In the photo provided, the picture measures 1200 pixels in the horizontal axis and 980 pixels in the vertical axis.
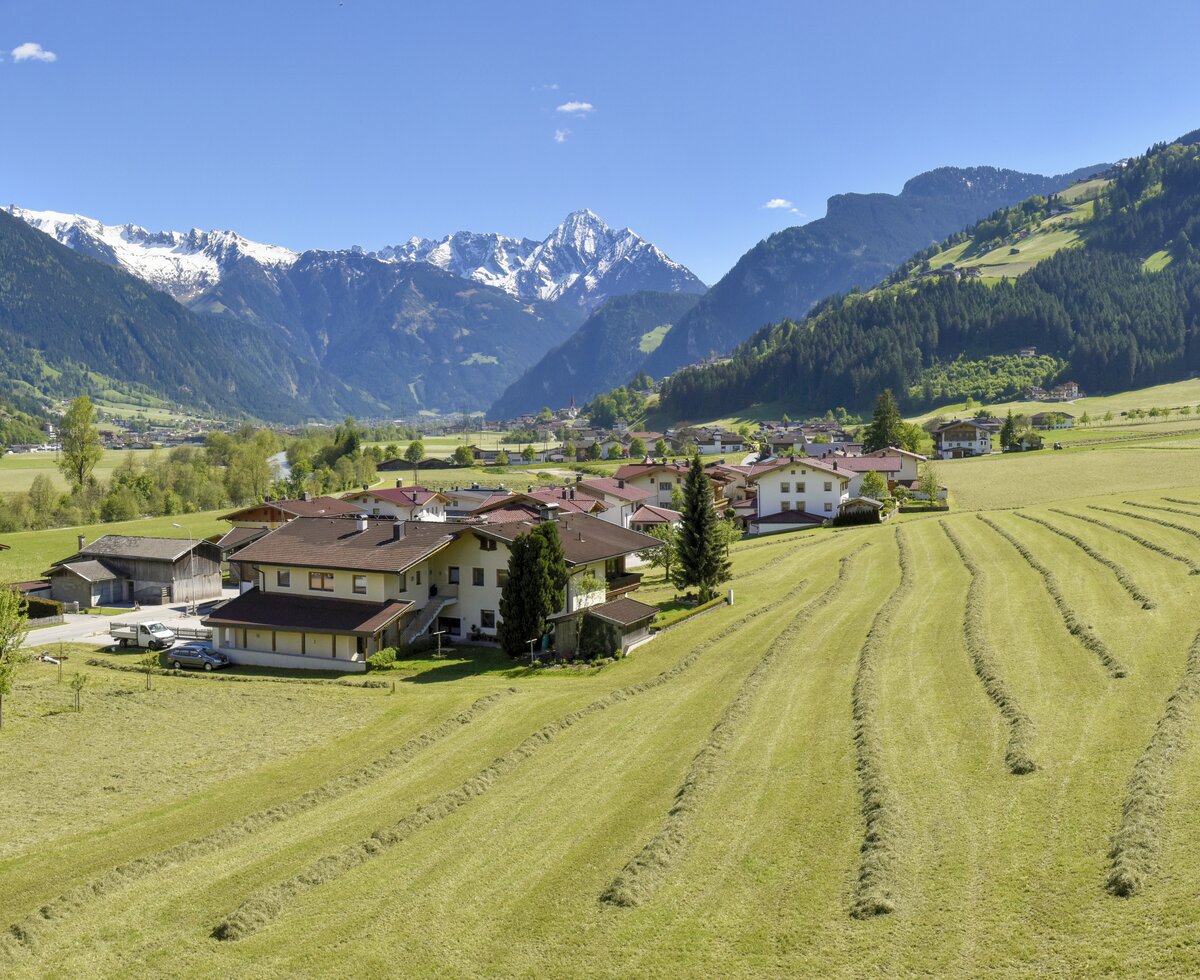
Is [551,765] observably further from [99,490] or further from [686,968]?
[99,490]

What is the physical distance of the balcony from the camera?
180 ft

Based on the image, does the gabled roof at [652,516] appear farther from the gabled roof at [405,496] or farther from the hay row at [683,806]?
the hay row at [683,806]

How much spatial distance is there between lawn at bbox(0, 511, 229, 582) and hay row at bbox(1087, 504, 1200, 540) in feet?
247

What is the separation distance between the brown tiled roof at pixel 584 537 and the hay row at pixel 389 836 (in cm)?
1614

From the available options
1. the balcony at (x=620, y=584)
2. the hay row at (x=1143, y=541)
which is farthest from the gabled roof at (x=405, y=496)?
the hay row at (x=1143, y=541)

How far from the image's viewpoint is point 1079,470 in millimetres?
106938

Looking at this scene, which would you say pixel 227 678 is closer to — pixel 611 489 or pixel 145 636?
pixel 145 636

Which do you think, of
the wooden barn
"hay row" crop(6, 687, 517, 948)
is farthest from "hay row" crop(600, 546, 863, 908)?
the wooden barn

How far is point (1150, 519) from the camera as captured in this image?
61.5 metres

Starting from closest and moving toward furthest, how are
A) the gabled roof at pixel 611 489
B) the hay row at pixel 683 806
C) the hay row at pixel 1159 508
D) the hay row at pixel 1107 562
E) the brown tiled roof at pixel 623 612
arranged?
the hay row at pixel 683 806 → the hay row at pixel 1107 562 → the brown tiled roof at pixel 623 612 → the hay row at pixel 1159 508 → the gabled roof at pixel 611 489

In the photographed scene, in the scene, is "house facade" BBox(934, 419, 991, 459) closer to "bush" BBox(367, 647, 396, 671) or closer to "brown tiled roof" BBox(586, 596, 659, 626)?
"brown tiled roof" BBox(586, 596, 659, 626)

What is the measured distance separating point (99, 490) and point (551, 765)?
127255 mm

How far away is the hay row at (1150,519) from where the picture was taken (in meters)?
54.1

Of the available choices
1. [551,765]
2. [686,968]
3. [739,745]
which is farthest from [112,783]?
[686,968]
